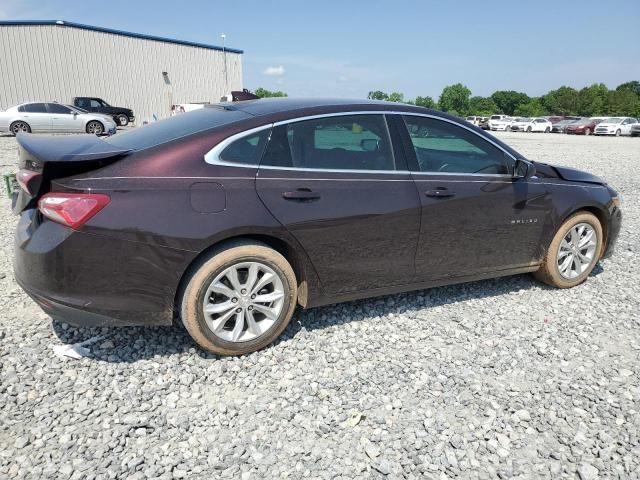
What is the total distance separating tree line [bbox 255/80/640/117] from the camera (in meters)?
71.7

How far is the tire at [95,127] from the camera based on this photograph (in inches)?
811

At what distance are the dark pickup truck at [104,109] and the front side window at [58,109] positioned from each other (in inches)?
220

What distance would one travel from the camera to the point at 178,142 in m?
2.90

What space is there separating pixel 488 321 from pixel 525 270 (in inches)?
29.6

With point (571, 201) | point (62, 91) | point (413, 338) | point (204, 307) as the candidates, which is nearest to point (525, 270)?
point (571, 201)

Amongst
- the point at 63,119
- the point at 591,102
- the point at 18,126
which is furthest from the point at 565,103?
the point at 18,126

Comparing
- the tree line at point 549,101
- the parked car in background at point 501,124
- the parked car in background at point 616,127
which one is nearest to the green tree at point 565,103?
Answer: the tree line at point 549,101

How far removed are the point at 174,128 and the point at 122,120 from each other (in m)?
27.0

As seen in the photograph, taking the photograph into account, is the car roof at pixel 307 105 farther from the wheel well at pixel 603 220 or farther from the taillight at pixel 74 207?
the wheel well at pixel 603 220

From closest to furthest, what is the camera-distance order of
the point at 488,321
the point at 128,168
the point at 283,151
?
1. the point at 128,168
2. the point at 283,151
3. the point at 488,321

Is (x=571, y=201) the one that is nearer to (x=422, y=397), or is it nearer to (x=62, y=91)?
(x=422, y=397)

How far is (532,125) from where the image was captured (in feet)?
142

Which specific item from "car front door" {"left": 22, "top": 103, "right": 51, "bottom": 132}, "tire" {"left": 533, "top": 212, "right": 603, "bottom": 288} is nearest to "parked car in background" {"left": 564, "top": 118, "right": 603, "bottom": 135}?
"car front door" {"left": 22, "top": 103, "right": 51, "bottom": 132}

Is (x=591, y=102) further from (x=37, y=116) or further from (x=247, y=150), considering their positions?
(x=247, y=150)
